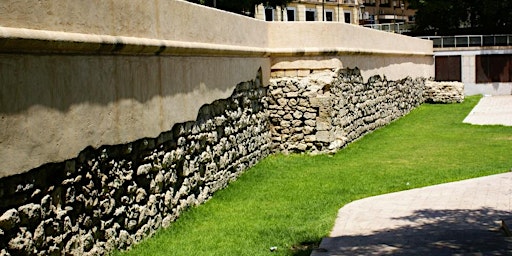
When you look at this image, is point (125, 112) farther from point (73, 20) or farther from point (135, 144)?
point (73, 20)

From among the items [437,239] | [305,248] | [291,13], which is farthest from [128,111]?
[291,13]

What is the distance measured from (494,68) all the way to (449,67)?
2.33 metres

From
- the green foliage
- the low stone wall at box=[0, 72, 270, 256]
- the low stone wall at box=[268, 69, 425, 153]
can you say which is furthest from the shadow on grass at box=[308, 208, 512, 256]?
the green foliage

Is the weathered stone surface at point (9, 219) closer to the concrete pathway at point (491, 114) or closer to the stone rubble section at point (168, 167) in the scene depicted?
the stone rubble section at point (168, 167)

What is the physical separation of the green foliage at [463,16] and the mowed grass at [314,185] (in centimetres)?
2547

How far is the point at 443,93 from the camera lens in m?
28.1

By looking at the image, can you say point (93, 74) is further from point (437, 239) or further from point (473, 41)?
point (473, 41)

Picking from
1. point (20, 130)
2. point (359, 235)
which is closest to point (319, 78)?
point (359, 235)

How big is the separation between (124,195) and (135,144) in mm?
574

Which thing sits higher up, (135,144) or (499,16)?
(499,16)

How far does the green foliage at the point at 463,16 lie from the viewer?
41.8m

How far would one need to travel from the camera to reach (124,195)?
22.8ft

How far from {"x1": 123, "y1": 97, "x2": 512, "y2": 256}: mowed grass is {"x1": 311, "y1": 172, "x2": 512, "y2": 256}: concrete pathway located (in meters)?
0.33

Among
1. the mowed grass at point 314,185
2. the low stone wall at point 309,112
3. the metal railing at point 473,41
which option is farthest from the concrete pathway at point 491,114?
the metal railing at point 473,41
